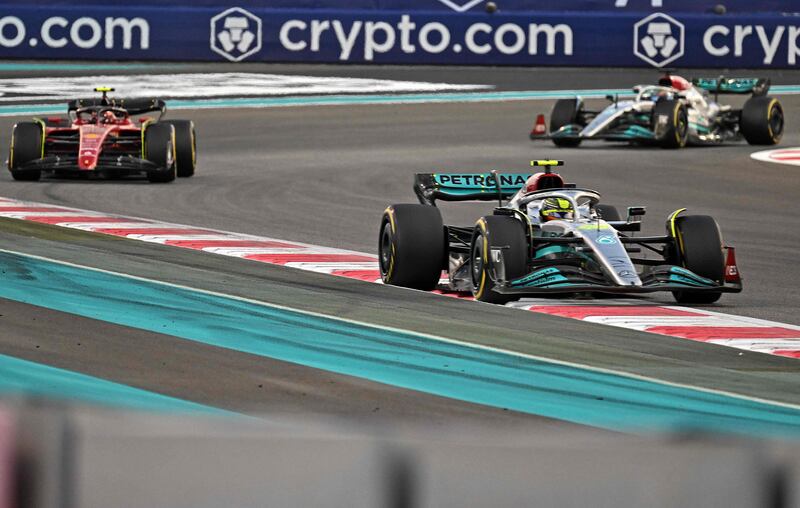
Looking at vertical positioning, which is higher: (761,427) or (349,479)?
(349,479)

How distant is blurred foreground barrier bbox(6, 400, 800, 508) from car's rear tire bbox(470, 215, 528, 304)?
6174 millimetres

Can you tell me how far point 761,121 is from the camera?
75.3ft

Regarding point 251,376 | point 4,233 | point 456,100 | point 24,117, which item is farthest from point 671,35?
point 251,376

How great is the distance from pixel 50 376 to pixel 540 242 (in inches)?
136

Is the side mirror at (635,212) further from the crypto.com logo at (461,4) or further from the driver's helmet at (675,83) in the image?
the crypto.com logo at (461,4)

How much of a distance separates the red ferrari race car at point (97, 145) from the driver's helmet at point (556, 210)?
25.6ft

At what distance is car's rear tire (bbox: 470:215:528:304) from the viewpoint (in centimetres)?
912

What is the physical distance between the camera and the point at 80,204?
49.2 feet

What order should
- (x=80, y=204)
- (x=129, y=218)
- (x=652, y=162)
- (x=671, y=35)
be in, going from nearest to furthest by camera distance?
(x=129, y=218)
(x=80, y=204)
(x=652, y=162)
(x=671, y=35)

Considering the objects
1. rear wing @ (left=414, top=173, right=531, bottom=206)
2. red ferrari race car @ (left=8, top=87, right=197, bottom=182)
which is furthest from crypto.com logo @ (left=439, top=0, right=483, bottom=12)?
rear wing @ (left=414, top=173, right=531, bottom=206)

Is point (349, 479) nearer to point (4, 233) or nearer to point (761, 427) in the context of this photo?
point (761, 427)

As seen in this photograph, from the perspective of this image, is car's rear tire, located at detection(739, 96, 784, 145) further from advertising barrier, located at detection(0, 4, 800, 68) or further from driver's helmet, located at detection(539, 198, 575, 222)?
driver's helmet, located at detection(539, 198, 575, 222)

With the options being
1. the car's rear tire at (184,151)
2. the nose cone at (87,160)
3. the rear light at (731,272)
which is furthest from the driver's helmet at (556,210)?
the car's rear tire at (184,151)

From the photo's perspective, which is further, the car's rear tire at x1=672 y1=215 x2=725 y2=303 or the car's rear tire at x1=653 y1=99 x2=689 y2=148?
the car's rear tire at x1=653 y1=99 x2=689 y2=148
